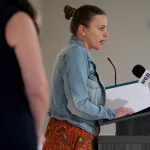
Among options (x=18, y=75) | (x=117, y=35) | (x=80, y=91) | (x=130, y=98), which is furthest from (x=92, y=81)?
(x=117, y=35)

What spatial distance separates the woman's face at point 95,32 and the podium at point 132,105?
0.25 meters

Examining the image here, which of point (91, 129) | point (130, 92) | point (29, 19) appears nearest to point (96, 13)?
point (130, 92)

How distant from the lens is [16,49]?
947 millimetres

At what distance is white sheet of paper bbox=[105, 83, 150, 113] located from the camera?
1.66 meters

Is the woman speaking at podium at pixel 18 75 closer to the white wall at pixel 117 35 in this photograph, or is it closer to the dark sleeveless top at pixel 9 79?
the dark sleeveless top at pixel 9 79

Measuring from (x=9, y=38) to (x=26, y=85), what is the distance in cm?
13

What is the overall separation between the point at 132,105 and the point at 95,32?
1.33 ft

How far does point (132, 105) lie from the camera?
5.45 ft

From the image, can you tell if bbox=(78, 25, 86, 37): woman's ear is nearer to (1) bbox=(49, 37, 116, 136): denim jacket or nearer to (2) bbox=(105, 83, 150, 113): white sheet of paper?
(1) bbox=(49, 37, 116, 136): denim jacket

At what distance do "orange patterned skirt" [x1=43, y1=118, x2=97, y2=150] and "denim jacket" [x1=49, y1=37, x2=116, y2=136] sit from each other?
26 millimetres

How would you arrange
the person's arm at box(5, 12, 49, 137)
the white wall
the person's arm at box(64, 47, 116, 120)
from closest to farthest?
the person's arm at box(5, 12, 49, 137)
the person's arm at box(64, 47, 116, 120)
the white wall

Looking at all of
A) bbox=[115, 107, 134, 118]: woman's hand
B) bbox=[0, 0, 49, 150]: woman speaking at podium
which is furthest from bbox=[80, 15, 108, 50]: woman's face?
bbox=[0, 0, 49, 150]: woman speaking at podium

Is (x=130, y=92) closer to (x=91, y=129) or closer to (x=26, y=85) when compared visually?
(x=91, y=129)

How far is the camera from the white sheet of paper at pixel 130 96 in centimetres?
166
